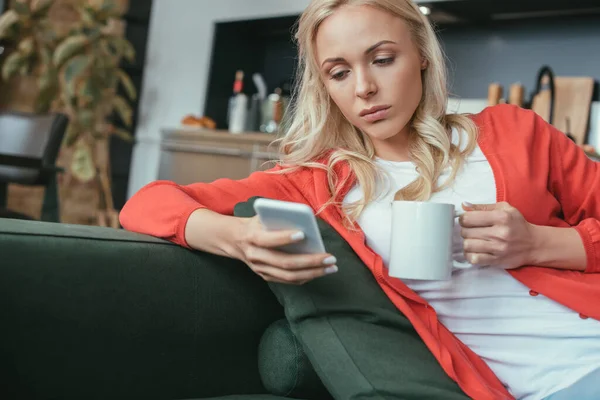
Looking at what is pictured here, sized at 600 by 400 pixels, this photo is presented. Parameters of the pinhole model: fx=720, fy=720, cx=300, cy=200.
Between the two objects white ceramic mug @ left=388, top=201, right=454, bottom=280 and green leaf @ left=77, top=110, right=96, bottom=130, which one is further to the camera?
green leaf @ left=77, top=110, right=96, bottom=130

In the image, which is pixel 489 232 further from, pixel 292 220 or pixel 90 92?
pixel 90 92

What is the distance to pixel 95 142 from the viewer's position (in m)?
5.10

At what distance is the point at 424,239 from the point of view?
0.97m

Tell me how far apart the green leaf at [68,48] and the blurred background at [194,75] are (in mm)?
A: 10

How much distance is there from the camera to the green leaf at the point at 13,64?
4844 mm

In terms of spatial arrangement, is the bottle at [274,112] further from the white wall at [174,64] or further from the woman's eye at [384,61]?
the woman's eye at [384,61]

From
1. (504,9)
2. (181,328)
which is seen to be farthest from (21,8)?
(181,328)

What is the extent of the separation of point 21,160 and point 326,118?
165cm

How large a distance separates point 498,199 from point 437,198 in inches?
4.0

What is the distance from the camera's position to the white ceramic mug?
3.18ft

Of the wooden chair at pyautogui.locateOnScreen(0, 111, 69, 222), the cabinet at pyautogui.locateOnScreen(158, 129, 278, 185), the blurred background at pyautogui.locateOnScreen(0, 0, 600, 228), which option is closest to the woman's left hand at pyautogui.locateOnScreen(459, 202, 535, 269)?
the wooden chair at pyautogui.locateOnScreen(0, 111, 69, 222)

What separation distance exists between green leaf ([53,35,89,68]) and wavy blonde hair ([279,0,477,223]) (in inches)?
149

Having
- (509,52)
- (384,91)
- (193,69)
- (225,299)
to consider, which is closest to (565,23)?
(509,52)

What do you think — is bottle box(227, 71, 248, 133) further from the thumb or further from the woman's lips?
the thumb
